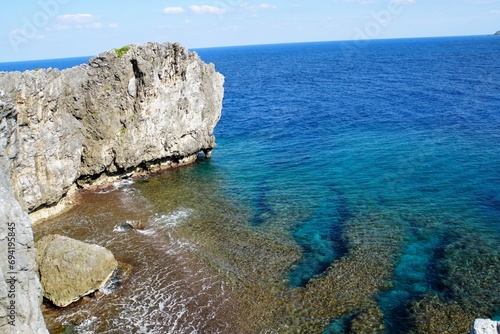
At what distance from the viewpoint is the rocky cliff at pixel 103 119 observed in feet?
111

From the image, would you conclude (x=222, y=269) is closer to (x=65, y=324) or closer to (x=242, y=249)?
(x=242, y=249)

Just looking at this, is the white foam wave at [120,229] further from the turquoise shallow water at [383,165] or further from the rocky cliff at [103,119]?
the turquoise shallow water at [383,165]

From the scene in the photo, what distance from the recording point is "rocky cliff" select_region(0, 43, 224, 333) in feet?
111

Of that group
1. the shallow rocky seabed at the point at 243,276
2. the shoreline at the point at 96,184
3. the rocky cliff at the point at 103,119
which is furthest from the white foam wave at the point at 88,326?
the shoreline at the point at 96,184

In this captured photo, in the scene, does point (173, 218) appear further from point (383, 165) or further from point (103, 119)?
point (383, 165)

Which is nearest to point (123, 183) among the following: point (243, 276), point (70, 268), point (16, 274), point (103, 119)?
point (103, 119)

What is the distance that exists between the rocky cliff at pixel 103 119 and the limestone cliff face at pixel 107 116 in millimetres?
100

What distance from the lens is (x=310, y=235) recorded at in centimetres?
3425

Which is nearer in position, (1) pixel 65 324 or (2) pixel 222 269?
(1) pixel 65 324

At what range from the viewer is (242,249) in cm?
3241

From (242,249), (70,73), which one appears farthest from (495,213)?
(70,73)

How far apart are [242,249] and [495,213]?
2333 centimetres

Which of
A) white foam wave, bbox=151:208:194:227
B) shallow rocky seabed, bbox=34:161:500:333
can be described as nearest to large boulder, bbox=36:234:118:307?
shallow rocky seabed, bbox=34:161:500:333

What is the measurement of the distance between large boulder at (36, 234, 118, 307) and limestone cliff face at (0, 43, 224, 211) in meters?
8.33
